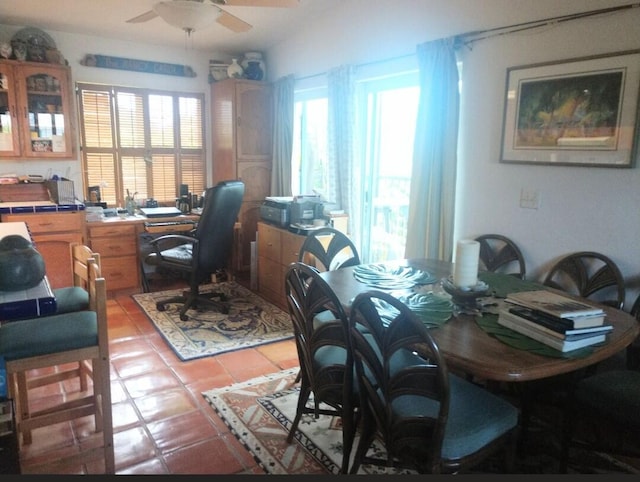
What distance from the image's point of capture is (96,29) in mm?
4258

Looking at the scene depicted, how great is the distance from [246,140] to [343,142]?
1392mm

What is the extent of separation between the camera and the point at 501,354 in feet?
4.85

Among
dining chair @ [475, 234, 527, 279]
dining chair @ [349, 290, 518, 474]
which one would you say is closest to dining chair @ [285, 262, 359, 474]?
dining chair @ [349, 290, 518, 474]

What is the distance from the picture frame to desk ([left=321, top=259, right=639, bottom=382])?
0.85m

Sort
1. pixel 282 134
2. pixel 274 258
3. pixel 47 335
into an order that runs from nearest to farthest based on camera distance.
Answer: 1. pixel 47 335
2. pixel 274 258
3. pixel 282 134

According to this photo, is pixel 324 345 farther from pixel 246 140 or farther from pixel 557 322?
pixel 246 140

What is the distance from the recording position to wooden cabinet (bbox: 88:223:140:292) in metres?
4.17

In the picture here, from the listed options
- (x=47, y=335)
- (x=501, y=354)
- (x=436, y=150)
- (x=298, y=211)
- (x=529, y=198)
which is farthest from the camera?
(x=298, y=211)

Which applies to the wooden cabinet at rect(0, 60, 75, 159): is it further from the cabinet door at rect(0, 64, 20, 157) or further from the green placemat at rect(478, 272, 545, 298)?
the green placemat at rect(478, 272, 545, 298)

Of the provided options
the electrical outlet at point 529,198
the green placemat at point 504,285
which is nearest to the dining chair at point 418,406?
the green placemat at point 504,285

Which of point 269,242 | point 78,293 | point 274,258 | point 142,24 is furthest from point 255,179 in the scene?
point 78,293

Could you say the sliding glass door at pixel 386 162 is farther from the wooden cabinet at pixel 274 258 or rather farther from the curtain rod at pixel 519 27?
the wooden cabinet at pixel 274 258

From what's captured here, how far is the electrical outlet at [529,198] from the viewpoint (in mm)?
2570

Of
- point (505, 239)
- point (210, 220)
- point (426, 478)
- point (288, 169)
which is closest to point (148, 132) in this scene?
point (288, 169)
